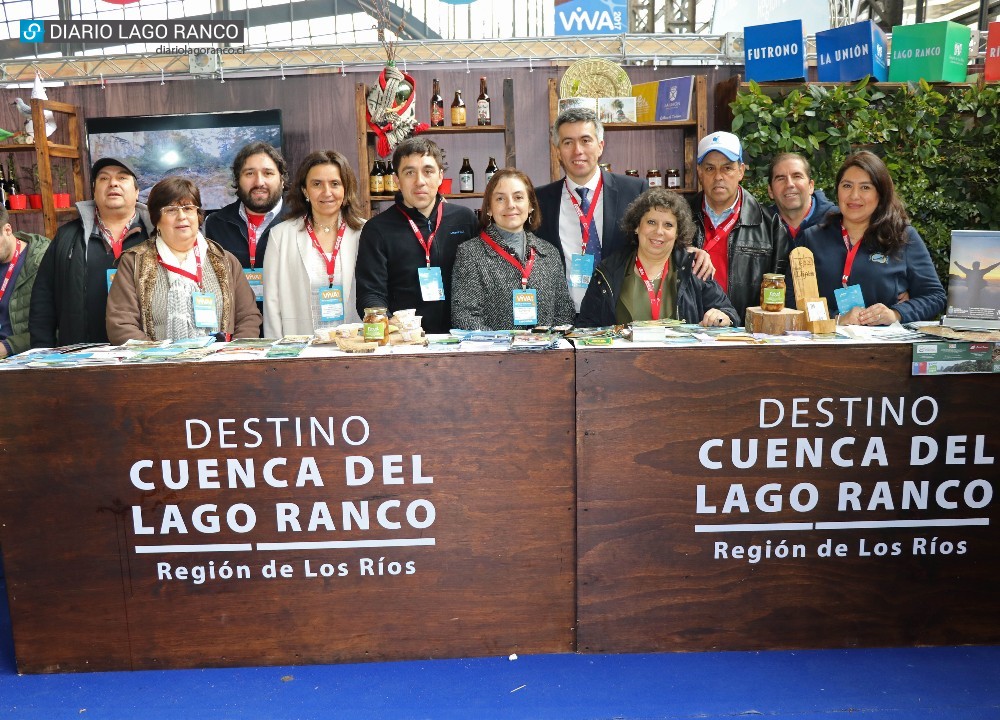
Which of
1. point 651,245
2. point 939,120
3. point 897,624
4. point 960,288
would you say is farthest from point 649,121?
point 897,624

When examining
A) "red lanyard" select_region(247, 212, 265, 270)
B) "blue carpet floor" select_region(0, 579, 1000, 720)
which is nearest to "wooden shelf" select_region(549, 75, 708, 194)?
"red lanyard" select_region(247, 212, 265, 270)

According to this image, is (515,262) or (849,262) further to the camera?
(849,262)

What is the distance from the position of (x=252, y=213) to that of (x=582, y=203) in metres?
1.54

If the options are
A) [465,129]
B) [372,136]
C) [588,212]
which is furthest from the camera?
[465,129]

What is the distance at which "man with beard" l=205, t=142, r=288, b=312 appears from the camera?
3.78 metres

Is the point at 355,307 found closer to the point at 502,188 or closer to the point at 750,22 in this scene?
the point at 502,188

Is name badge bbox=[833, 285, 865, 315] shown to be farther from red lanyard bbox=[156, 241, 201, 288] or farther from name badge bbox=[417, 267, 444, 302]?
red lanyard bbox=[156, 241, 201, 288]

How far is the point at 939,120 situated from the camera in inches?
219

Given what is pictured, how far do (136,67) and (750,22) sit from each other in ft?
16.2

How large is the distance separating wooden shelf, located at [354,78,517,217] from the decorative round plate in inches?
16.1

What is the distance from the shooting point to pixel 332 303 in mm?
3191

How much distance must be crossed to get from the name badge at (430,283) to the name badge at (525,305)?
1.44 feet

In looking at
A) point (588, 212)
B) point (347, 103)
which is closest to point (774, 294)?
point (588, 212)

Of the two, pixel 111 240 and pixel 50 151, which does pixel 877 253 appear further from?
pixel 50 151
